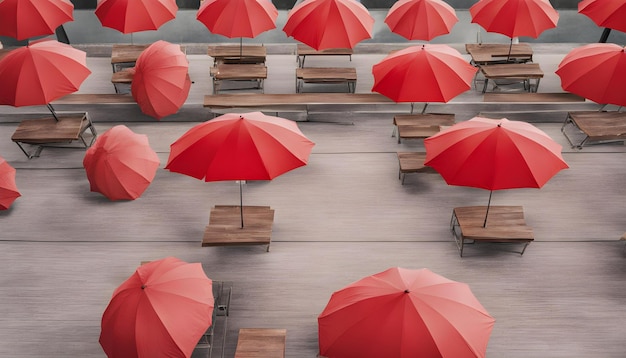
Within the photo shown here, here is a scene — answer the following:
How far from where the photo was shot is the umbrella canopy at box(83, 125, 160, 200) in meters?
8.03

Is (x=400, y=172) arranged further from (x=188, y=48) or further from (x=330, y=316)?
(x=188, y=48)

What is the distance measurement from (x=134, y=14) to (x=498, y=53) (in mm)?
6449

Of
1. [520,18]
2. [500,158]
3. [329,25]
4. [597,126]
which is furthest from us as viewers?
[520,18]

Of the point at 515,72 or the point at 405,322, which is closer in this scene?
the point at 405,322

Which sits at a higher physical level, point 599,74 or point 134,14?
point 599,74

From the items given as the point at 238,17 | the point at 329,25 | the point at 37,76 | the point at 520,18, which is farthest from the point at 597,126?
the point at 37,76

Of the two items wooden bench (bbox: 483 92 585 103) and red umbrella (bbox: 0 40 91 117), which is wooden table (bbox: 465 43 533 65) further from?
red umbrella (bbox: 0 40 91 117)

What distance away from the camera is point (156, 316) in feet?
18.5

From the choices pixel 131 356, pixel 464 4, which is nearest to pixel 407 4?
pixel 464 4

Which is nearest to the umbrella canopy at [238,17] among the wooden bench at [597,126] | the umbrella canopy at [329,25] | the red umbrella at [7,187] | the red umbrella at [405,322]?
the umbrella canopy at [329,25]

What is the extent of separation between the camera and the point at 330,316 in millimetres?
5703

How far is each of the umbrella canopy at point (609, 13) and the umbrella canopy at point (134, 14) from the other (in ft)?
24.0

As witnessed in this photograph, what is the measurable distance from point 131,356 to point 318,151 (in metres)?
4.58

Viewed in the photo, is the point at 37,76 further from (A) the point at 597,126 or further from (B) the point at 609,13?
(B) the point at 609,13
